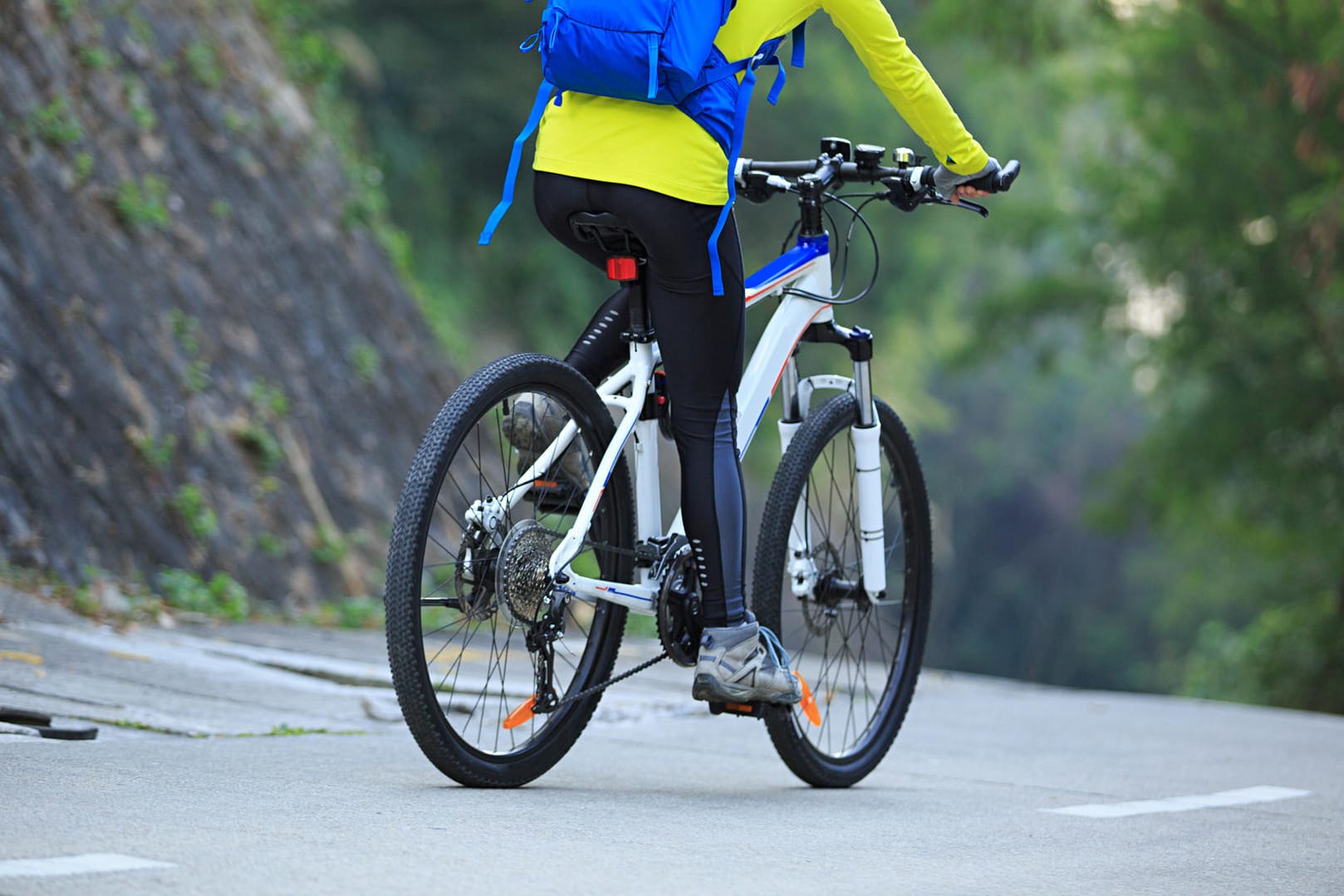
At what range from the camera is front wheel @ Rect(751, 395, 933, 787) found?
440 cm

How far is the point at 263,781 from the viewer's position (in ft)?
12.3

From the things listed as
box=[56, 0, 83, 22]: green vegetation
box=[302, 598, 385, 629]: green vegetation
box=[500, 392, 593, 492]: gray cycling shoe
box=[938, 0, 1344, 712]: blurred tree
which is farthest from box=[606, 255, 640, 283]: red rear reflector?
box=[938, 0, 1344, 712]: blurred tree

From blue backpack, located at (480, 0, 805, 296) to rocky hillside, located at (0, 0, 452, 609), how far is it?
3.78 m

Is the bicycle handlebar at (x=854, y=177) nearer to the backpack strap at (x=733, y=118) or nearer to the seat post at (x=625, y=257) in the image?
the backpack strap at (x=733, y=118)

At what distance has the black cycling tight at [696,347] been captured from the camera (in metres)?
3.94

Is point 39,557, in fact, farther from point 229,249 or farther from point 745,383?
point 745,383

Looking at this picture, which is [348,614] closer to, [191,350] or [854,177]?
[191,350]

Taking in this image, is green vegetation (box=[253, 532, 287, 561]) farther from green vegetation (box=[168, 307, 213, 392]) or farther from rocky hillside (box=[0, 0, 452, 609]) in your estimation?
green vegetation (box=[168, 307, 213, 392])

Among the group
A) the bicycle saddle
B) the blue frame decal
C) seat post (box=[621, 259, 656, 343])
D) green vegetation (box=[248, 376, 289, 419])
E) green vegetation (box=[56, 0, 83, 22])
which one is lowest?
green vegetation (box=[248, 376, 289, 419])

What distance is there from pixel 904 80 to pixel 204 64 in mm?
6772

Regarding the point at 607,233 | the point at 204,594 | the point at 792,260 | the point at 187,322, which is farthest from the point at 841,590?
the point at 187,322

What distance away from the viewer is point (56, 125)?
26.8ft

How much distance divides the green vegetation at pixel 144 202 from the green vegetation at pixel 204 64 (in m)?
1.26

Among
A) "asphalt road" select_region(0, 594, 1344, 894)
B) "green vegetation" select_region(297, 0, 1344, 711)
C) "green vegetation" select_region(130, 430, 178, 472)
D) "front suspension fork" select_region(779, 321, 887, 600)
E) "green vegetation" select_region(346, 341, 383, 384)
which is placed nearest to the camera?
"asphalt road" select_region(0, 594, 1344, 894)
